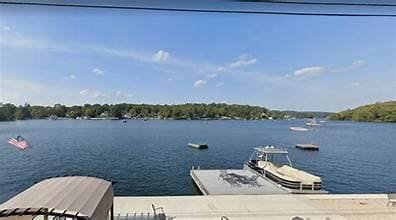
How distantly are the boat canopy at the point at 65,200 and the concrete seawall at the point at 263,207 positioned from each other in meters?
1.21

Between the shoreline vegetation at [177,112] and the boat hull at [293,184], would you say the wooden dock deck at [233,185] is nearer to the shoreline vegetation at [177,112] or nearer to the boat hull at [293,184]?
the boat hull at [293,184]

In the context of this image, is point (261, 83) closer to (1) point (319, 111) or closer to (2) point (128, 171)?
(1) point (319, 111)

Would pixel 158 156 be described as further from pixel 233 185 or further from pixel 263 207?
pixel 263 207

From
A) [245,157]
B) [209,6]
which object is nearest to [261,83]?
[245,157]

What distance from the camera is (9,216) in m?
1.71

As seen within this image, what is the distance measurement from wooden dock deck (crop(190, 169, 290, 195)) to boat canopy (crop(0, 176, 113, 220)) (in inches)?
153

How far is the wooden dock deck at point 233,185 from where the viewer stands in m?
6.18

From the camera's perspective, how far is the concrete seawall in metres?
3.45

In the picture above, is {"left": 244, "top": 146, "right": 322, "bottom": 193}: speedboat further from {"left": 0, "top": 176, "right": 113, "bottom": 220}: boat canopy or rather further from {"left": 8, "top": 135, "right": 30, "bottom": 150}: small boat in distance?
{"left": 8, "top": 135, "right": 30, "bottom": 150}: small boat in distance

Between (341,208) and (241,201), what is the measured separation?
1.14m

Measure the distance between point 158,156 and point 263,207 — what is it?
1074 cm

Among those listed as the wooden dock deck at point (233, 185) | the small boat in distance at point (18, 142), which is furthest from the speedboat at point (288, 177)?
the small boat in distance at point (18, 142)

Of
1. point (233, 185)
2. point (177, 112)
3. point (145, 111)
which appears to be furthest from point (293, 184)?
point (177, 112)

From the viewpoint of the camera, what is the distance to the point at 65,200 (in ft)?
6.38
